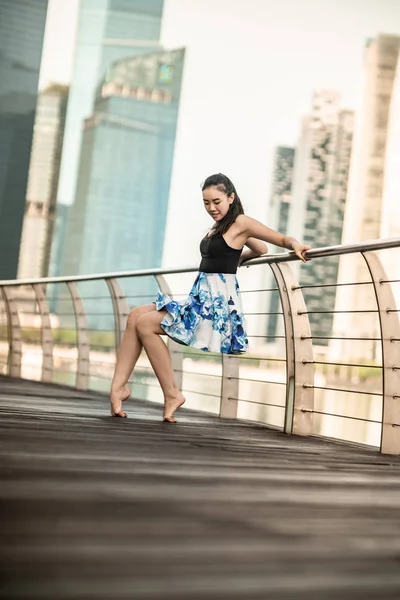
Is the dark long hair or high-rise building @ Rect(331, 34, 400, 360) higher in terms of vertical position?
high-rise building @ Rect(331, 34, 400, 360)

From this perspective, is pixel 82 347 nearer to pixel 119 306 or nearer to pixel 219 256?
pixel 119 306

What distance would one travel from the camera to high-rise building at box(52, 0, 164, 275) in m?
47.2

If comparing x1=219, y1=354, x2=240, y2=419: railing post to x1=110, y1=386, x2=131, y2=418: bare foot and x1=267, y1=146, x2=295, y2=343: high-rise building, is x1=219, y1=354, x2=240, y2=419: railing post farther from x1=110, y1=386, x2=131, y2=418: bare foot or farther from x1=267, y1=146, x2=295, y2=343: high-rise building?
x1=267, y1=146, x2=295, y2=343: high-rise building

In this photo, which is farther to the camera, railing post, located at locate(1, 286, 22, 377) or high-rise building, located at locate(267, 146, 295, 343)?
high-rise building, located at locate(267, 146, 295, 343)

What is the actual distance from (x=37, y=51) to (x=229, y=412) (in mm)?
14197

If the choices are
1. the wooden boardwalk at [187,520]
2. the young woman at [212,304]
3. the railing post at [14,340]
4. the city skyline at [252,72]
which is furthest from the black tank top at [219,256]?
the city skyline at [252,72]

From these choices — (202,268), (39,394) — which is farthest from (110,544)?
(39,394)

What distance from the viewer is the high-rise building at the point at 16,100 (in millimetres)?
17297

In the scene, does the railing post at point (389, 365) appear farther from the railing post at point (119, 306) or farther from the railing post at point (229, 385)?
the railing post at point (119, 306)

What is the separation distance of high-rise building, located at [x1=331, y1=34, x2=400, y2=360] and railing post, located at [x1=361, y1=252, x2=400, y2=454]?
6561 centimetres

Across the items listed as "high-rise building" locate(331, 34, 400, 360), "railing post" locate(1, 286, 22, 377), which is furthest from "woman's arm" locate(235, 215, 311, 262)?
"high-rise building" locate(331, 34, 400, 360)

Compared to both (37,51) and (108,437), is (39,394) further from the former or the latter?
(37,51)

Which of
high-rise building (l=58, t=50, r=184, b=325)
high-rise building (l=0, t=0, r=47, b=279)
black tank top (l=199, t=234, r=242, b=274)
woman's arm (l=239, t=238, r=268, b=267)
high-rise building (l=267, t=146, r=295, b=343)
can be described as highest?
high-rise building (l=267, t=146, r=295, b=343)

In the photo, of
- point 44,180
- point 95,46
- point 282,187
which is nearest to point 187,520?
point 44,180
